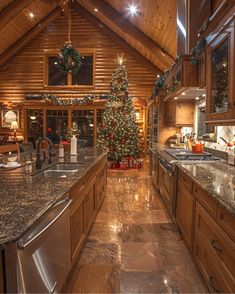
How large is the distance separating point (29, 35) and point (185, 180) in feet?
28.8

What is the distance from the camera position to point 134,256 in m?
2.55

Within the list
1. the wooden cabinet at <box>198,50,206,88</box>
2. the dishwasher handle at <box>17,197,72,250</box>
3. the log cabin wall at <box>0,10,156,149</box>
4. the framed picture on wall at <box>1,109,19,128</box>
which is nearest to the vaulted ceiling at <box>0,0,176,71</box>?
the log cabin wall at <box>0,10,156,149</box>

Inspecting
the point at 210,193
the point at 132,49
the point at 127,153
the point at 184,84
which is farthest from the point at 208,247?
the point at 132,49

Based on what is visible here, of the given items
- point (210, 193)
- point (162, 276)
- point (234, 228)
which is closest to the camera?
point (234, 228)

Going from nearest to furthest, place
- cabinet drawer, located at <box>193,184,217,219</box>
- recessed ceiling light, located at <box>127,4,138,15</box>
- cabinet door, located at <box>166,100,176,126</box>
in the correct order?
1. cabinet drawer, located at <box>193,184,217,219</box>
2. cabinet door, located at <box>166,100,176,126</box>
3. recessed ceiling light, located at <box>127,4,138,15</box>

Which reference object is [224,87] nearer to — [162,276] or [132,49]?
[162,276]

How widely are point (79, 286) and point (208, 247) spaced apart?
3.62 feet

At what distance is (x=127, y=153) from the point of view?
7938 millimetres

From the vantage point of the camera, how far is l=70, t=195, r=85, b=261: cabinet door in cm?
203

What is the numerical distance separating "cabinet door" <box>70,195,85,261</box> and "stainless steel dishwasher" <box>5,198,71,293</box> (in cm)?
17

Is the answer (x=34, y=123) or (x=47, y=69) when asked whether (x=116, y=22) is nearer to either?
(x=47, y=69)

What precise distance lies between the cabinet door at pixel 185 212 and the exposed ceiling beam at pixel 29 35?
8.58m

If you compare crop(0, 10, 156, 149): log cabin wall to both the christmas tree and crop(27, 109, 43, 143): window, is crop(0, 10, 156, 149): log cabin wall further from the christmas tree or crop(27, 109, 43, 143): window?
the christmas tree

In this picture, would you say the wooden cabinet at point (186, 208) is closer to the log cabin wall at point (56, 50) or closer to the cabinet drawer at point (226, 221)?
the cabinet drawer at point (226, 221)
